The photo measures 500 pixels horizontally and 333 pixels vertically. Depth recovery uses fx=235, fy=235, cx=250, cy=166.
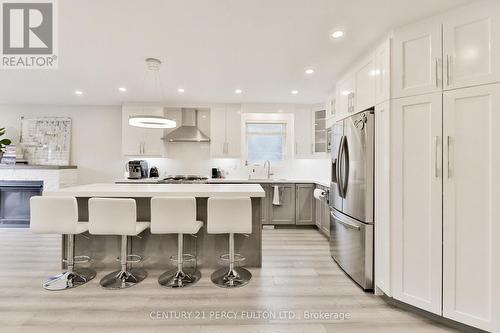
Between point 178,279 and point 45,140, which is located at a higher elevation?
point 45,140

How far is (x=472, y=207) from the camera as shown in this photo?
1793 millimetres

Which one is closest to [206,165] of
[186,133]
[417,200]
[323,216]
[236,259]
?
[186,133]

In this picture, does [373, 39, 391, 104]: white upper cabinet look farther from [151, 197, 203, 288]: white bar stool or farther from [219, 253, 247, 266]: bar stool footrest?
[219, 253, 247, 266]: bar stool footrest

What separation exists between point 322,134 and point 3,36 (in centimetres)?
480

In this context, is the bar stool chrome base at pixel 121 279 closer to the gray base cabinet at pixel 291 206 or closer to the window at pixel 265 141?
the gray base cabinet at pixel 291 206

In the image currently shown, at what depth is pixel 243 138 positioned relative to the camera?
5070 millimetres

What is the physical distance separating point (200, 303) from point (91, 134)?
15.9 ft

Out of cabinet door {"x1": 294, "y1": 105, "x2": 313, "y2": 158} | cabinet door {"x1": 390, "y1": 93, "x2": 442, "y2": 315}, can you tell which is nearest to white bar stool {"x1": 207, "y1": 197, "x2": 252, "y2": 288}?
cabinet door {"x1": 390, "y1": 93, "x2": 442, "y2": 315}

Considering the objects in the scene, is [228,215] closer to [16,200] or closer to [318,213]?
[318,213]

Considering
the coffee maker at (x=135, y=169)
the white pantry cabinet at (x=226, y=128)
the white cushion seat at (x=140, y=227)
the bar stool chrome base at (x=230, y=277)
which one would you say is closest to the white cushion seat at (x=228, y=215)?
the bar stool chrome base at (x=230, y=277)

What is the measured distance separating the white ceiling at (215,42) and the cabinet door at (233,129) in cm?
95

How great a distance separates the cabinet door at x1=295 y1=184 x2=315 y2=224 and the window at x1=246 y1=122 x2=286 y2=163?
87 centimetres

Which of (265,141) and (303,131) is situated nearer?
(303,131)

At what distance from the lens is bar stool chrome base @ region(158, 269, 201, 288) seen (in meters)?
2.46
